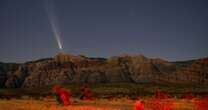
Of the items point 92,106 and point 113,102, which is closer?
point 92,106

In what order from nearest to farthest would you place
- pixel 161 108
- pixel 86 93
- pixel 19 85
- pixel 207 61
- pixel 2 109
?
pixel 161 108 → pixel 2 109 → pixel 86 93 → pixel 207 61 → pixel 19 85

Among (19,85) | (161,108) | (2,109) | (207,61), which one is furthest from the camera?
(19,85)

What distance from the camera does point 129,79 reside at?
195 meters

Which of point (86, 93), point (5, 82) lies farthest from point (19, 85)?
point (86, 93)

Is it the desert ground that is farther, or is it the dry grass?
the dry grass

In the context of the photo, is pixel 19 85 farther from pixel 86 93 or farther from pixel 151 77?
pixel 86 93

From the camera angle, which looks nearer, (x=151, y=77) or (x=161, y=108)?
(x=161, y=108)

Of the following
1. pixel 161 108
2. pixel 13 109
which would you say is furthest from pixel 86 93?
pixel 161 108

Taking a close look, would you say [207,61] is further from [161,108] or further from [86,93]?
[161,108]

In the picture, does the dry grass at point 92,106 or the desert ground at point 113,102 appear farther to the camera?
the dry grass at point 92,106

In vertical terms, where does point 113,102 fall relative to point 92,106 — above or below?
below

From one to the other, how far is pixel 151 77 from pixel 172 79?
33.2ft

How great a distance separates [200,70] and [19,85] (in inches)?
3342

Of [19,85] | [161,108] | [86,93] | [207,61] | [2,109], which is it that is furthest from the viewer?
[19,85]
